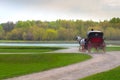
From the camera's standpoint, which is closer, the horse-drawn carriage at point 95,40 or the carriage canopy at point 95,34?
the carriage canopy at point 95,34

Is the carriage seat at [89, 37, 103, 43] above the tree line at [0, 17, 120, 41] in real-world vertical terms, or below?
above

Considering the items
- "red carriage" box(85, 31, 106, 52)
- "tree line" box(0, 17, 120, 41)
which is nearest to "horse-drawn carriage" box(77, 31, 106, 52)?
"red carriage" box(85, 31, 106, 52)

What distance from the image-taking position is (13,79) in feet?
50.5

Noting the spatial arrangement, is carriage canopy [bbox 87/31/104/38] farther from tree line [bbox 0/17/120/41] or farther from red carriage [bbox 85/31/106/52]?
tree line [bbox 0/17/120/41]

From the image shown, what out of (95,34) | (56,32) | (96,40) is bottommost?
(56,32)

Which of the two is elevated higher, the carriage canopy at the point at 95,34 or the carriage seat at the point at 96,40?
the carriage canopy at the point at 95,34

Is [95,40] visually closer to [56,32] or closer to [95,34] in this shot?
[95,34]

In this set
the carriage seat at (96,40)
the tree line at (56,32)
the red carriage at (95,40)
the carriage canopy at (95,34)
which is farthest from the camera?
the tree line at (56,32)

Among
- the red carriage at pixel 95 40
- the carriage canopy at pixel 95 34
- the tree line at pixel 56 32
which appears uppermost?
the carriage canopy at pixel 95 34

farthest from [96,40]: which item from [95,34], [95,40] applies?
[95,34]

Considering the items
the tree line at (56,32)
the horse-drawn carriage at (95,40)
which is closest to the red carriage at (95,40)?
the horse-drawn carriage at (95,40)

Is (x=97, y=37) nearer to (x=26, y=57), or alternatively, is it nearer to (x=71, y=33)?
(x=26, y=57)

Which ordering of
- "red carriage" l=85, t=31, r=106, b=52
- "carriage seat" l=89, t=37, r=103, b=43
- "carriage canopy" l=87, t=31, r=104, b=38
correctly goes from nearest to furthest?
"carriage canopy" l=87, t=31, r=104, b=38 → "red carriage" l=85, t=31, r=106, b=52 → "carriage seat" l=89, t=37, r=103, b=43

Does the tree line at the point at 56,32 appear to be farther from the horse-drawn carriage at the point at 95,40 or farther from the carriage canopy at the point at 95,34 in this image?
the carriage canopy at the point at 95,34
